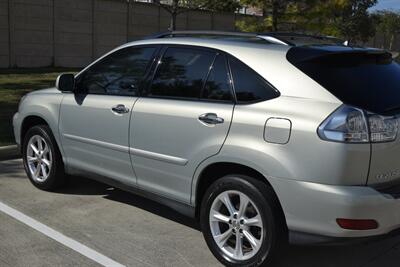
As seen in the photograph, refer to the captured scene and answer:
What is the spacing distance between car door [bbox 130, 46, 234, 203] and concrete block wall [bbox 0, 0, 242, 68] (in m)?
16.7

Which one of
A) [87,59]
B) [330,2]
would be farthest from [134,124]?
[87,59]

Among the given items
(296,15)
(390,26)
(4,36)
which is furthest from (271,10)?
(390,26)

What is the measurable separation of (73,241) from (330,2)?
12.6 metres

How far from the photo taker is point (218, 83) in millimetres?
4230

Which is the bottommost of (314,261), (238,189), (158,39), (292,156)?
(314,261)

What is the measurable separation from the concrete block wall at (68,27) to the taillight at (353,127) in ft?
60.0

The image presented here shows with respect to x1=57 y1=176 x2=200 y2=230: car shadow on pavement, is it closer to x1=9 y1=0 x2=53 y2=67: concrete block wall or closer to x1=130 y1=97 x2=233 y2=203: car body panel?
x1=130 y1=97 x2=233 y2=203: car body panel

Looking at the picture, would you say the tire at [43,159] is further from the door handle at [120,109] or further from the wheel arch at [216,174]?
the wheel arch at [216,174]

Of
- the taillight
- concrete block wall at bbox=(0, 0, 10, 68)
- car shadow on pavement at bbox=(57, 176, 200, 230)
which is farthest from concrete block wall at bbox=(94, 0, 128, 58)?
the taillight

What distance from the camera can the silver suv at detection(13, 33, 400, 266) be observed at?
11.6 ft

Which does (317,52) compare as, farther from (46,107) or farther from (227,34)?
(46,107)

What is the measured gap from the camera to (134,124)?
186 inches

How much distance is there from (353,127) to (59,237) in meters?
2.62

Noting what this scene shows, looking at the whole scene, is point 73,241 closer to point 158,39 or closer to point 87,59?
point 158,39
